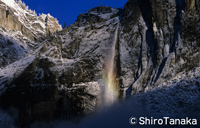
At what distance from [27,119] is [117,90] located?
15186mm

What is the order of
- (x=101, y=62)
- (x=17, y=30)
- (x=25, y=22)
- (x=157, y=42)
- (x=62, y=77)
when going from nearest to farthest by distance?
1. (x=157, y=42)
2. (x=62, y=77)
3. (x=101, y=62)
4. (x=17, y=30)
5. (x=25, y=22)

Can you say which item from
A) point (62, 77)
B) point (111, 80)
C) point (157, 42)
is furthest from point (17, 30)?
point (157, 42)

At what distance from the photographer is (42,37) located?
196 ft

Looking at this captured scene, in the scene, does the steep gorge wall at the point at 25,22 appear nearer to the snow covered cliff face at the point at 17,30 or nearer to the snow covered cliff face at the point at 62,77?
the snow covered cliff face at the point at 17,30

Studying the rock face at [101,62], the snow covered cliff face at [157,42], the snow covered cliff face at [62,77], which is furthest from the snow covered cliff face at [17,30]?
the snow covered cliff face at [157,42]

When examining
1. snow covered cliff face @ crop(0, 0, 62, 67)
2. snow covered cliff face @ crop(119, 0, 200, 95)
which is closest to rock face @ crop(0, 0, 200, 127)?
snow covered cliff face @ crop(119, 0, 200, 95)

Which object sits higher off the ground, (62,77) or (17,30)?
(17,30)

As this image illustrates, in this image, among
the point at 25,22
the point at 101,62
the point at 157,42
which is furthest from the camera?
the point at 25,22

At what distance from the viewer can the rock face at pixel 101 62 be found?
24.0 meters

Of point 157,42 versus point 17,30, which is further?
point 17,30

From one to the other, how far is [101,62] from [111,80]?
13.0 ft

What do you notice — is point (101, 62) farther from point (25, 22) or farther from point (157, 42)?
point (25, 22)

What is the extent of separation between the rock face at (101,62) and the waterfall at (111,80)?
1.69 ft

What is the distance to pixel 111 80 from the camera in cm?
3155
